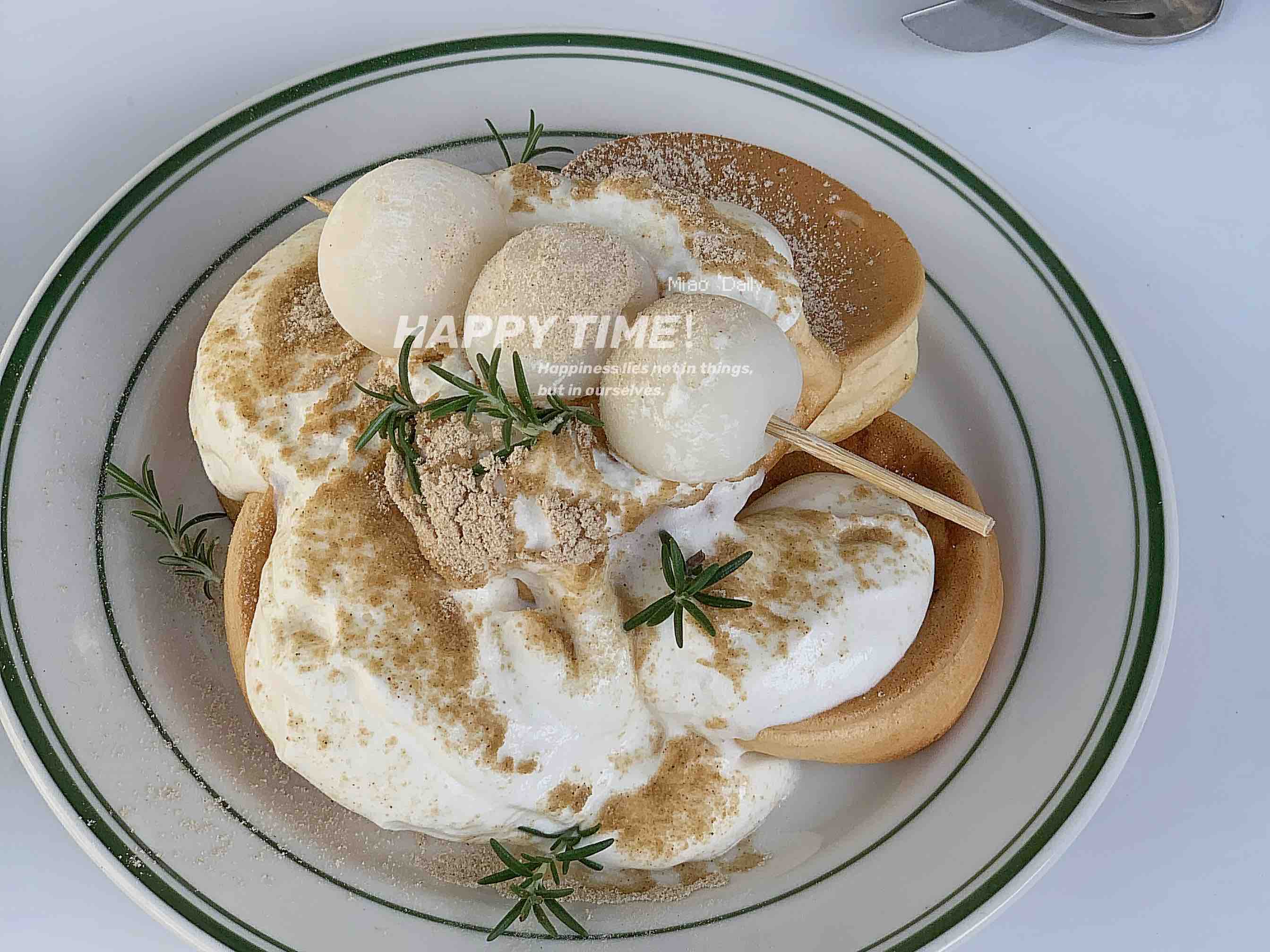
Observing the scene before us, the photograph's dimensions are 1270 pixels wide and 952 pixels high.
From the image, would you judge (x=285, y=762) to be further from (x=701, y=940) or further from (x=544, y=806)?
(x=701, y=940)

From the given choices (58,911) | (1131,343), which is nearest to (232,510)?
(58,911)

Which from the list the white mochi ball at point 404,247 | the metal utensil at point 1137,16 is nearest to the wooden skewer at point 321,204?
the white mochi ball at point 404,247

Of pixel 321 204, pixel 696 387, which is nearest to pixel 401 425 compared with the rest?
pixel 696 387

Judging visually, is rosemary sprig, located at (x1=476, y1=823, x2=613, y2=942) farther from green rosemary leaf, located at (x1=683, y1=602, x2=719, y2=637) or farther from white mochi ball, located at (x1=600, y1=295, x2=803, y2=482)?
white mochi ball, located at (x1=600, y1=295, x2=803, y2=482)

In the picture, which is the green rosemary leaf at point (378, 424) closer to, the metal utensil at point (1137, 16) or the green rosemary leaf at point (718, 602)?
the green rosemary leaf at point (718, 602)

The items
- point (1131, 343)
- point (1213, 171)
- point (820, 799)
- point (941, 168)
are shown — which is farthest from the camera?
point (1213, 171)

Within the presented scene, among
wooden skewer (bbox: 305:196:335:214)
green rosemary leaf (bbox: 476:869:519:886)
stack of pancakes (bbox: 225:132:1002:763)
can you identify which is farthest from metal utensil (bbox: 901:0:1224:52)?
green rosemary leaf (bbox: 476:869:519:886)
